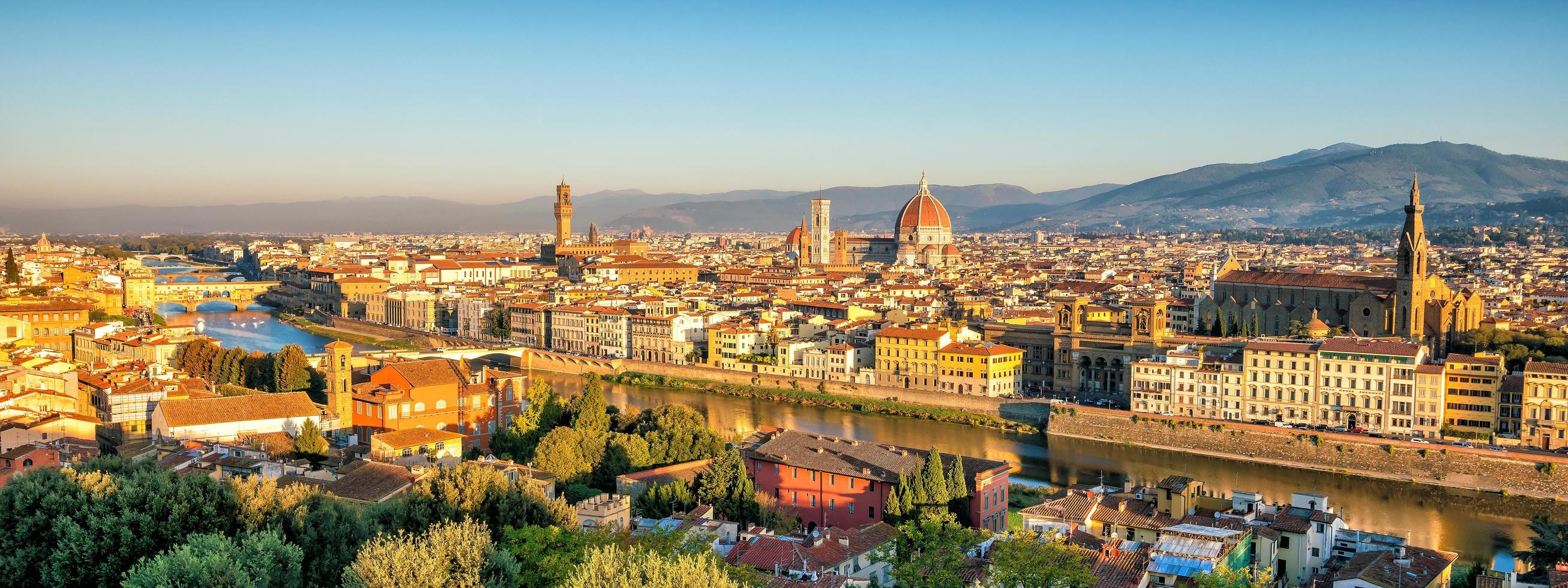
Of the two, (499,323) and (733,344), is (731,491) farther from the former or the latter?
(499,323)

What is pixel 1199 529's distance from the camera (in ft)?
27.7

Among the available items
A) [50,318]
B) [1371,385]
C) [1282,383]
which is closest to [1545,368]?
[1371,385]

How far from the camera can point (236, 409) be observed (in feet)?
45.0

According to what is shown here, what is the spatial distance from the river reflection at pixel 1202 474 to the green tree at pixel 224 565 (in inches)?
408

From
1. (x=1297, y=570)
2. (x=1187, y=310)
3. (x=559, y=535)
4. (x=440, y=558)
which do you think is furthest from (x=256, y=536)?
(x=1187, y=310)

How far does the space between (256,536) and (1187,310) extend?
23159mm

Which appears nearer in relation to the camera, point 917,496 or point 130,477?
point 130,477

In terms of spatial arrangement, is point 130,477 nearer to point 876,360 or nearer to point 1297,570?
point 1297,570

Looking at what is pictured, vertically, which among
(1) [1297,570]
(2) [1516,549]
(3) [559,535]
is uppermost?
(3) [559,535]

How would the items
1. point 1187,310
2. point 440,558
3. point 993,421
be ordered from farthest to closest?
point 1187,310 < point 993,421 < point 440,558

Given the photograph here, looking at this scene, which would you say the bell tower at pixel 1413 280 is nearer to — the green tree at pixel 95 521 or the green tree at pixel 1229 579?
the green tree at pixel 1229 579

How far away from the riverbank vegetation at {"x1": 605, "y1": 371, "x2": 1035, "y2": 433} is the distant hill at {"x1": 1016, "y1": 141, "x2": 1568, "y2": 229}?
118 m

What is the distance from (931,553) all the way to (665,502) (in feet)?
12.8

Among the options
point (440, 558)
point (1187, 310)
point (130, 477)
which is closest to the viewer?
point (440, 558)
